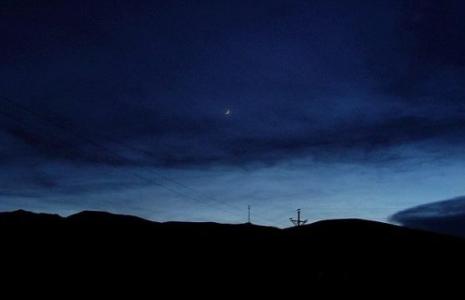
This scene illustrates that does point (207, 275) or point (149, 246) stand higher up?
point (149, 246)

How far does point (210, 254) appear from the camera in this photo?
23.0 ft

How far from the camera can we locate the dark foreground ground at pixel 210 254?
241 inches

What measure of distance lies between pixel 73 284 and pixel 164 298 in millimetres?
1415

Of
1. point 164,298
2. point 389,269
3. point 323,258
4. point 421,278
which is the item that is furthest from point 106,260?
point 421,278

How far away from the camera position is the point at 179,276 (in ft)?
21.5

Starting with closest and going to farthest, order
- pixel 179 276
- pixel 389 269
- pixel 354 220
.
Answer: pixel 179 276, pixel 389 269, pixel 354 220

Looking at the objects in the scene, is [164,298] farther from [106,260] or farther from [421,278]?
[421,278]

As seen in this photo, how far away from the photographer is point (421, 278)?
23.2 ft

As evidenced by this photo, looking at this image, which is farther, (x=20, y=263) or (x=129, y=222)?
(x=129, y=222)

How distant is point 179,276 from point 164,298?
447 millimetres

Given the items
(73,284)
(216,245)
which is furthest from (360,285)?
(73,284)

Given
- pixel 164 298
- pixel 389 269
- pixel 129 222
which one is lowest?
pixel 164 298

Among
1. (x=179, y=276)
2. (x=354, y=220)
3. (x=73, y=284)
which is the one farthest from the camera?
(x=354, y=220)

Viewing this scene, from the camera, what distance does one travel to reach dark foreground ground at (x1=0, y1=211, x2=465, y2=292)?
6.12m
